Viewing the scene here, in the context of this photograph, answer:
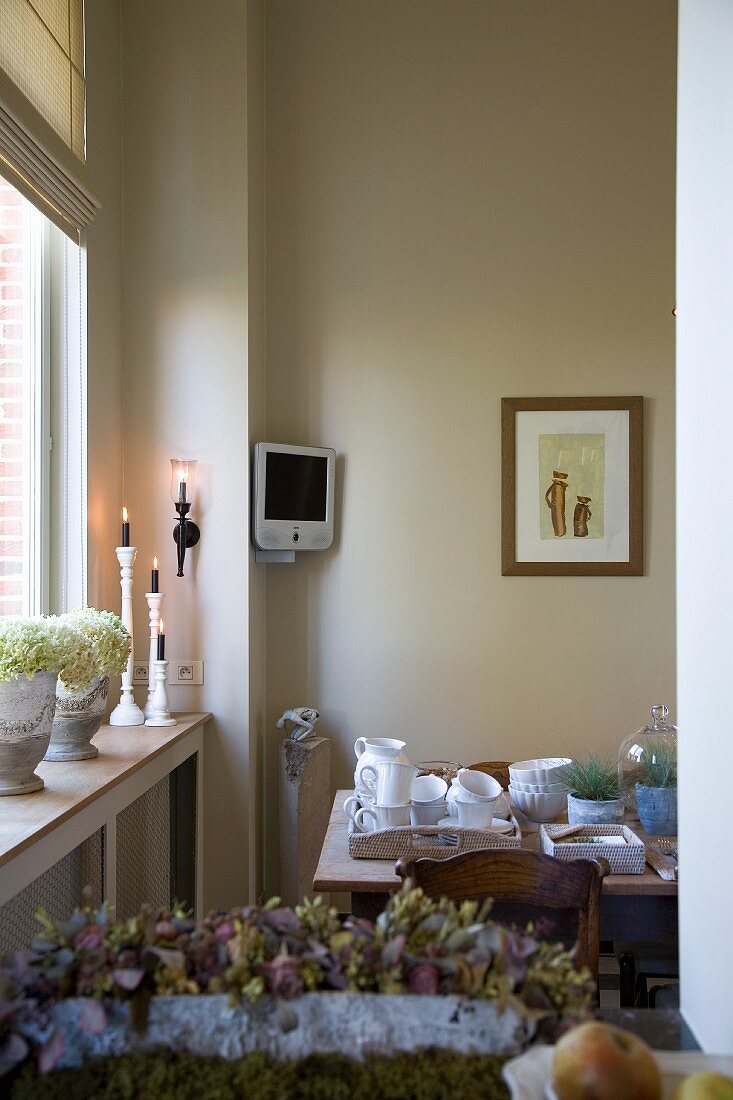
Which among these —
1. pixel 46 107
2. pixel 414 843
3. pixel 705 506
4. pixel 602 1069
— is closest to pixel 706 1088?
pixel 602 1069

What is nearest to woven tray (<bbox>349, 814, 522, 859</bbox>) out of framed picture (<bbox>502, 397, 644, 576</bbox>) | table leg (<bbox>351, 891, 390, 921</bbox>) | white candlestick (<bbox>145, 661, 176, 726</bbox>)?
table leg (<bbox>351, 891, 390, 921</bbox>)

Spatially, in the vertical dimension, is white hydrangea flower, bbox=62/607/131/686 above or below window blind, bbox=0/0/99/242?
below

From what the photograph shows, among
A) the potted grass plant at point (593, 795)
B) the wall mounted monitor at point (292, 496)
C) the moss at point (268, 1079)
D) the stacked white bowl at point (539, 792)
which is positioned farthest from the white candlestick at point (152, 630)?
the moss at point (268, 1079)

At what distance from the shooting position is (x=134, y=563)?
3461 mm

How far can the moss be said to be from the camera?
3.04 ft

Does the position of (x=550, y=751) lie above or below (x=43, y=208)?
below

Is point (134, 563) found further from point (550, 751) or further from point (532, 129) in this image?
point (532, 129)

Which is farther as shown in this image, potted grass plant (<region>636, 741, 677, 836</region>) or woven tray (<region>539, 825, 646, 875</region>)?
potted grass plant (<region>636, 741, 677, 836</region>)

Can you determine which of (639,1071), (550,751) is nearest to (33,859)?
(639,1071)

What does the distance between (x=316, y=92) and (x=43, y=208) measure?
1.50 m

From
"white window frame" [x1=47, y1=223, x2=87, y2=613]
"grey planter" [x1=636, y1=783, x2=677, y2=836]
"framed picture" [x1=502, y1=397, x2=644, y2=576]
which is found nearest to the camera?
"grey planter" [x1=636, y1=783, x2=677, y2=836]

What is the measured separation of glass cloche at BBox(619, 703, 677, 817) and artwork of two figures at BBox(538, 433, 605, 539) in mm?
1195

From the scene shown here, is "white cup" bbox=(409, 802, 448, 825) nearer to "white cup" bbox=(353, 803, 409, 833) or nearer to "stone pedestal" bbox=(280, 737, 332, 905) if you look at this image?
"white cup" bbox=(353, 803, 409, 833)

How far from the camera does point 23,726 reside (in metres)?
2.10
